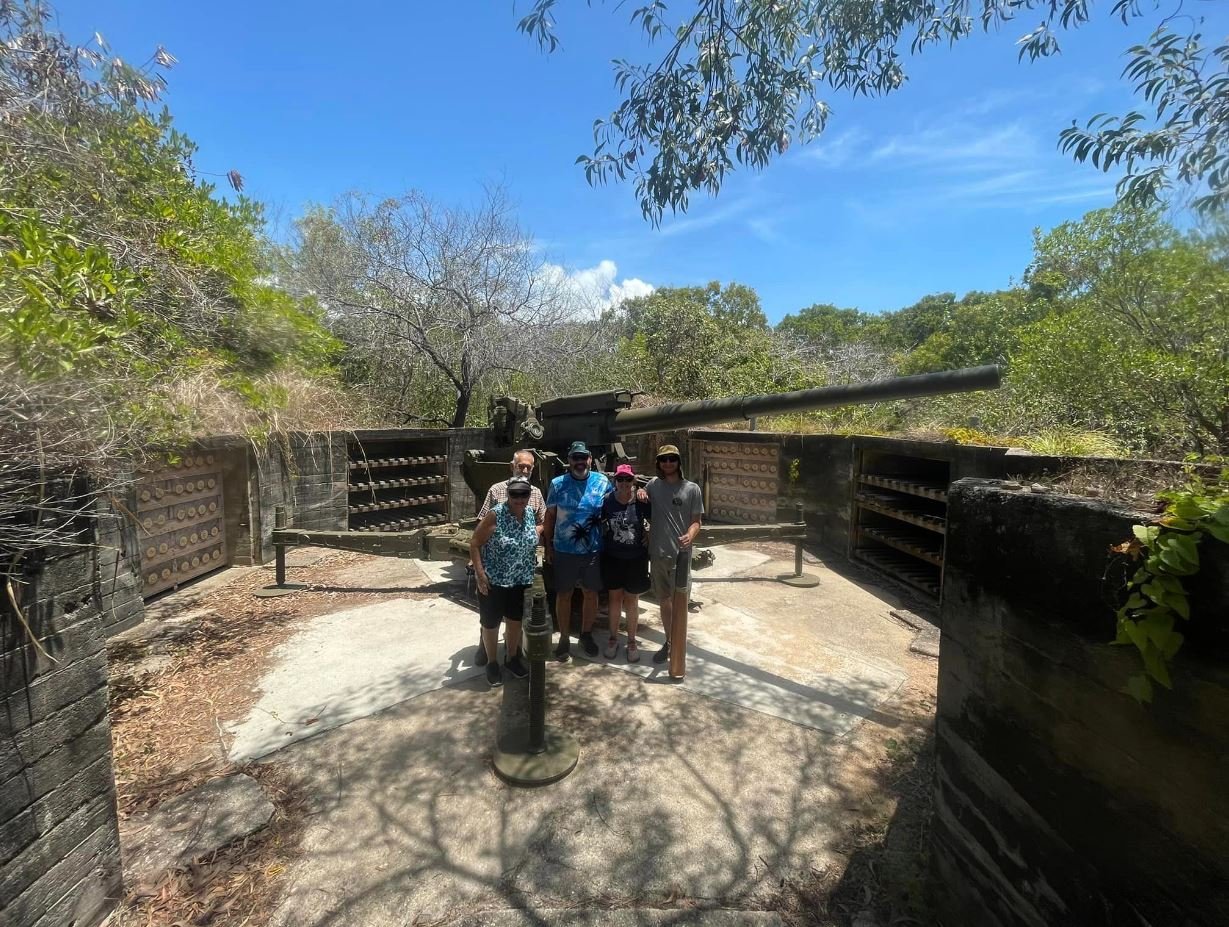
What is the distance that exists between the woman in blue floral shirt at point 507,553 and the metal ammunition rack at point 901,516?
4860mm

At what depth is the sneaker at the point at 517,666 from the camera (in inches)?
169

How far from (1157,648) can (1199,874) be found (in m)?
0.59

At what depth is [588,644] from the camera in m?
4.90

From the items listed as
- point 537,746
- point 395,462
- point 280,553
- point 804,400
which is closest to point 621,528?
point 537,746

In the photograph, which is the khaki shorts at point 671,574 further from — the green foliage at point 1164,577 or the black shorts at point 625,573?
the green foliage at point 1164,577

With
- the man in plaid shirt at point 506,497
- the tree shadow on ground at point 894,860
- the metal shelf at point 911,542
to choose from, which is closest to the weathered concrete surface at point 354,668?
the man in plaid shirt at point 506,497

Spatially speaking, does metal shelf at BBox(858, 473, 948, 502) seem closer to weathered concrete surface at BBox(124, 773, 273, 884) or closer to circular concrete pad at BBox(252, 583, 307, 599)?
weathered concrete surface at BBox(124, 773, 273, 884)

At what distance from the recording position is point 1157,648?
4.75 ft

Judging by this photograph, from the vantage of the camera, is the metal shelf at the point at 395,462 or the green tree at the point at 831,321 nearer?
the metal shelf at the point at 395,462

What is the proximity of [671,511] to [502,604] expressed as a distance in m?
1.46

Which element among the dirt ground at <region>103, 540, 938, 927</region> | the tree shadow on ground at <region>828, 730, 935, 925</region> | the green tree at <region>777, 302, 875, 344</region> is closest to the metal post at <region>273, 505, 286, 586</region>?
the dirt ground at <region>103, 540, 938, 927</region>

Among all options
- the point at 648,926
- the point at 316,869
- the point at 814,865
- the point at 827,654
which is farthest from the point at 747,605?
the point at 316,869

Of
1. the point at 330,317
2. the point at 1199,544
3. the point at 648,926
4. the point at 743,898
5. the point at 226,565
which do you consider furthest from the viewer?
the point at 330,317

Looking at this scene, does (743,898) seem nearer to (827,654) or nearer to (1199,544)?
(1199,544)
